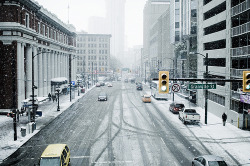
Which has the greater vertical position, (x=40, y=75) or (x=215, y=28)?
(x=215, y=28)

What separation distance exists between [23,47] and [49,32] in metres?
19.8

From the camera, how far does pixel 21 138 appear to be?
2417cm

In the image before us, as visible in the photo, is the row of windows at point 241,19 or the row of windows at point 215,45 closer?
the row of windows at point 241,19

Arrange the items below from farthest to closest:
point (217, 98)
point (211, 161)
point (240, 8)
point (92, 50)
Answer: point (92, 50)
point (217, 98)
point (240, 8)
point (211, 161)

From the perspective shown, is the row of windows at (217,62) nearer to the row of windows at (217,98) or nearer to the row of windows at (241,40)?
the row of windows at (217,98)

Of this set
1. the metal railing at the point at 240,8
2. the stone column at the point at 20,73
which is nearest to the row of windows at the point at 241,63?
the metal railing at the point at 240,8

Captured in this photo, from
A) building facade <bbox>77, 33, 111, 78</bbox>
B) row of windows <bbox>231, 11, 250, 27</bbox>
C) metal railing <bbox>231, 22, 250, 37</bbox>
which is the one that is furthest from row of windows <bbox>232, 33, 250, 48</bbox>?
building facade <bbox>77, 33, 111, 78</bbox>

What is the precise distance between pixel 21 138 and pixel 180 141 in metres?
14.6

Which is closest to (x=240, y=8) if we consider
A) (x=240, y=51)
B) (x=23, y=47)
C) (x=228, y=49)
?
(x=240, y=51)

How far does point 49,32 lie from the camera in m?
59.3

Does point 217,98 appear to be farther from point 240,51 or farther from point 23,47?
point 23,47

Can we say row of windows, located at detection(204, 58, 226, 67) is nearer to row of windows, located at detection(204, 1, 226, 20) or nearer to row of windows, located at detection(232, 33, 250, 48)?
row of windows, located at detection(232, 33, 250, 48)

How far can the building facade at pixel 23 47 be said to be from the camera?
37.7 metres

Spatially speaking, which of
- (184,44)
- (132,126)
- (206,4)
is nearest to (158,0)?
(184,44)
